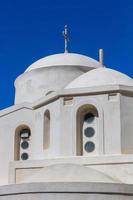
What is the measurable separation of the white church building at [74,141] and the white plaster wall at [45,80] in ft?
8.21

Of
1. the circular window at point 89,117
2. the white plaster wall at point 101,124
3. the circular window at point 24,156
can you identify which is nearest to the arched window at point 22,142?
the circular window at point 24,156

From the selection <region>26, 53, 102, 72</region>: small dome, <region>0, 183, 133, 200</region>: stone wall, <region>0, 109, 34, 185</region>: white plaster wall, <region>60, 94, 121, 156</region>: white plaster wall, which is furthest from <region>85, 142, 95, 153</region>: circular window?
<region>26, 53, 102, 72</region>: small dome

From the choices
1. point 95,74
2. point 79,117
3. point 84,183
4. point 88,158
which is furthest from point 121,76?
point 84,183

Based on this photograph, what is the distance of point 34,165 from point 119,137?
3.40m

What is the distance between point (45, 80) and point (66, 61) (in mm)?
1545

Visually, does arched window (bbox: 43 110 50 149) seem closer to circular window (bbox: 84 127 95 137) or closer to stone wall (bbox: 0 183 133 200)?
circular window (bbox: 84 127 95 137)

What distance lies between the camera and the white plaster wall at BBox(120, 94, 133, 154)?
54.6ft

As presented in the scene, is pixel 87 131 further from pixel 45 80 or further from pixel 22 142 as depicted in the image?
pixel 45 80

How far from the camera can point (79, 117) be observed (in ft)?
57.3

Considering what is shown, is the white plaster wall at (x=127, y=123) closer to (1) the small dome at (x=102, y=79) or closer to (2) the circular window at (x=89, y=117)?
(1) the small dome at (x=102, y=79)

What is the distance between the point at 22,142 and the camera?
20.1 metres

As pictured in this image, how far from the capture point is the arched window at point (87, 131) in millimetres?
17203

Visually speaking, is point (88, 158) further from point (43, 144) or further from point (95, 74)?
Answer: point (95, 74)

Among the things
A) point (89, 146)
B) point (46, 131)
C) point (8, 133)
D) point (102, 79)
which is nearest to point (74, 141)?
point (89, 146)
